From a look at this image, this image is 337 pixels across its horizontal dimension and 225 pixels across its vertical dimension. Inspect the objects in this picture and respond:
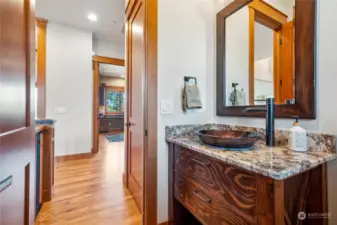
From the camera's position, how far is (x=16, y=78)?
761mm

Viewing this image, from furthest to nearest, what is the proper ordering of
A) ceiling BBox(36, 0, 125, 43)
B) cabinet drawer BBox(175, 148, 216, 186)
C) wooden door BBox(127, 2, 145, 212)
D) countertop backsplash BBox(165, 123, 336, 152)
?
ceiling BBox(36, 0, 125, 43), wooden door BBox(127, 2, 145, 212), cabinet drawer BBox(175, 148, 216, 186), countertop backsplash BBox(165, 123, 336, 152)

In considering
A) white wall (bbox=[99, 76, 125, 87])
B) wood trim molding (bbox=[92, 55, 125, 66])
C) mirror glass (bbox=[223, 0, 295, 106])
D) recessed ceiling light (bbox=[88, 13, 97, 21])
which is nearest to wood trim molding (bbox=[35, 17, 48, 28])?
recessed ceiling light (bbox=[88, 13, 97, 21])

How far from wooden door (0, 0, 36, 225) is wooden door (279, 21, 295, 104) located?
1.50 m

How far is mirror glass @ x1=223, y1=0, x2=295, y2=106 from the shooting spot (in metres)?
1.18

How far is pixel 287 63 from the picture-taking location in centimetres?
118

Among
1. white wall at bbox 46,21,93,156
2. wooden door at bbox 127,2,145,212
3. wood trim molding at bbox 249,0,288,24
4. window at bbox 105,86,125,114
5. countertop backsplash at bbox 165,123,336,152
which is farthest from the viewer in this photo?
window at bbox 105,86,125,114

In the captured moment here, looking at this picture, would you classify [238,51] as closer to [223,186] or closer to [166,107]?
[166,107]

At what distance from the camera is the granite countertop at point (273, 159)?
714 mm

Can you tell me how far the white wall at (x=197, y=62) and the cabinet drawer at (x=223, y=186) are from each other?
353mm

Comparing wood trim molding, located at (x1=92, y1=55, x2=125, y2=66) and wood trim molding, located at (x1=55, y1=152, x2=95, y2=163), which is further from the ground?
wood trim molding, located at (x1=92, y1=55, x2=125, y2=66)

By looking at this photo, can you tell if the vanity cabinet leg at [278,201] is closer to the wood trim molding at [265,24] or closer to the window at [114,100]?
the wood trim molding at [265,24]

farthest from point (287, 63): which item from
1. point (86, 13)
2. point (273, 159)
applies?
point (86, 13)

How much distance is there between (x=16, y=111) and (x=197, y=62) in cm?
137

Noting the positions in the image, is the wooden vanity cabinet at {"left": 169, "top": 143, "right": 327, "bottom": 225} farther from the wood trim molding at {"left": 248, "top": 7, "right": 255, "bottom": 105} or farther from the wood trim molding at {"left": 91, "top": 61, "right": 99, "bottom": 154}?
the wood trim molding at {"left": 91, "top": 61, "right": 99, "bottom": 154}
